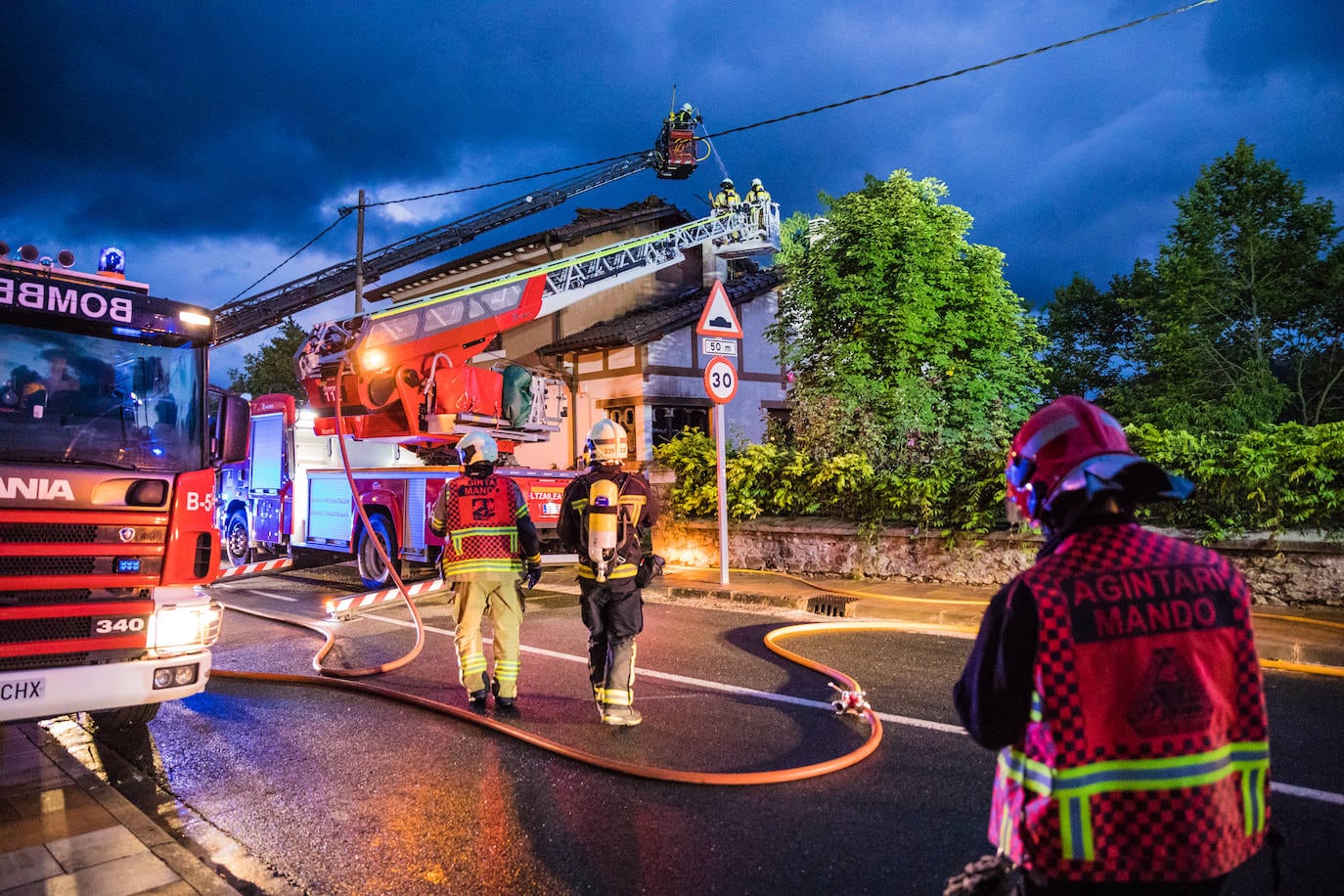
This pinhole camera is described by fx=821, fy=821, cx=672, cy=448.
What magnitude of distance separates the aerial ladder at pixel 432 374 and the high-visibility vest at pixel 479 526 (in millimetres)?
5245

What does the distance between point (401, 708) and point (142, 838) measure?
221cm

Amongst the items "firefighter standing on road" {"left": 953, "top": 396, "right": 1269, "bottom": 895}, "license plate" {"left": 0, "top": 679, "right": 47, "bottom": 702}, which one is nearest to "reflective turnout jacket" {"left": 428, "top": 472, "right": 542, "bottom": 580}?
"license plate" {"left": 0, "top": 679, "right": 47, "bottom": 702}

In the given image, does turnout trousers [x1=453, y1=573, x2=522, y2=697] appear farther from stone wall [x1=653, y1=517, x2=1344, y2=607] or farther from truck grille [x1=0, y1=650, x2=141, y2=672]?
stone wall [x1=653, y1=517, x2=1344, y2=607]

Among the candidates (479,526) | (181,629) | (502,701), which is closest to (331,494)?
(479,526)

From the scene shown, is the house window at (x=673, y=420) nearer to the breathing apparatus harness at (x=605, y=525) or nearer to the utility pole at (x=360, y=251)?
the utility pole at (x=360, y=251)

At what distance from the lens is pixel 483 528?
5.56 metres

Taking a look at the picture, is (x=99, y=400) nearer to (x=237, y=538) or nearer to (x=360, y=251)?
(x=237, y=538)

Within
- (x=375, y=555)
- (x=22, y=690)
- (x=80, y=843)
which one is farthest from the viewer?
(x=375, y=555)

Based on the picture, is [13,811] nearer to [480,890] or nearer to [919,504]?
[480,890]

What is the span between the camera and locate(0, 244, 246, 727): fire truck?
414 centimetres

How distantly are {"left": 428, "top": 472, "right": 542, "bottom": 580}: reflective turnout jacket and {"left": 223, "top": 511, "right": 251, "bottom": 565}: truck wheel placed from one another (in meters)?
10.2

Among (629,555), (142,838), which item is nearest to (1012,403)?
(629,555)

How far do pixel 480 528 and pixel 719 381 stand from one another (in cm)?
491

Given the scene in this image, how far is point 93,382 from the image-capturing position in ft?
15.5
